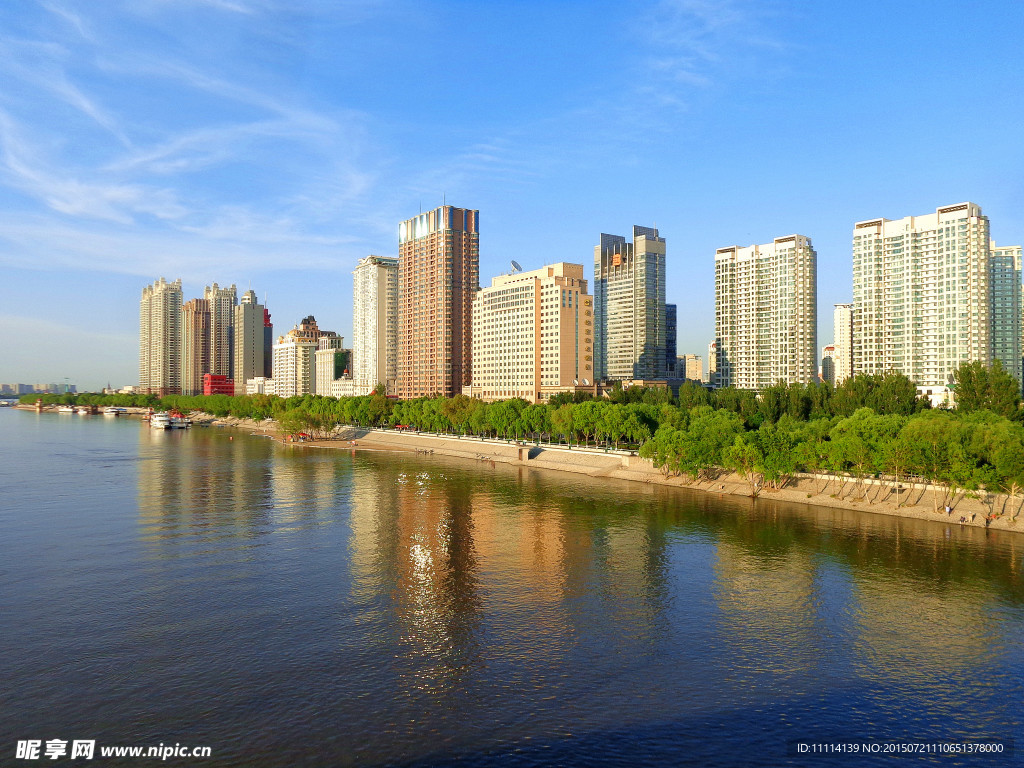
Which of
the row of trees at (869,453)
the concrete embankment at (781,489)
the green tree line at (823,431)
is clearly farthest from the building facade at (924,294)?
the concrete embankment at (781,489)

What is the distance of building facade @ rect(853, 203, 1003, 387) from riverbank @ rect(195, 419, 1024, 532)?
2944 inches

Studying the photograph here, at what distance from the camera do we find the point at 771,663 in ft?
113

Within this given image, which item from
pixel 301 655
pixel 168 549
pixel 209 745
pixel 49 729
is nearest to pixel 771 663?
pixel 301 655

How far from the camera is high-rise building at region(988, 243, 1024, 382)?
497ft

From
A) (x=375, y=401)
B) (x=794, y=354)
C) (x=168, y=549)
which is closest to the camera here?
(x=168, y=549)

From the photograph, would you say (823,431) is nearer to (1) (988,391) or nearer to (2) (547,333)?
(1) (988,391)

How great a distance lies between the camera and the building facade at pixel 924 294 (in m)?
140

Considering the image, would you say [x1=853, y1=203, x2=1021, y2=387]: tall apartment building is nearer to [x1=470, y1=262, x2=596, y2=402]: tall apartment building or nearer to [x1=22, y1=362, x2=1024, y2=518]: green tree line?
[x1=22, y1=362, x2=1024, y2=518]: green tree line

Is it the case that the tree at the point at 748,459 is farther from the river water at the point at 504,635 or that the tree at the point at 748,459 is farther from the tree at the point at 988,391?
the tree at the point at 988,391

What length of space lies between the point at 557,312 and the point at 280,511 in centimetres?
11952

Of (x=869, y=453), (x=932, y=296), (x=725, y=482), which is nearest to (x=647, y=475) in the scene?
(x=725, y=482)

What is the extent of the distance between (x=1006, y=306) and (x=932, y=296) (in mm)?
22671

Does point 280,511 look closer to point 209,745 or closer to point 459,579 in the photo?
point 459,579

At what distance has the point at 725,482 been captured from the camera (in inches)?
3497
